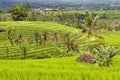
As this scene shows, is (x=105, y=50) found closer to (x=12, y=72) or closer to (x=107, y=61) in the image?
(x=107, y=61)

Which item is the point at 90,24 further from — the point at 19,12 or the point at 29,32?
the point at 19,12

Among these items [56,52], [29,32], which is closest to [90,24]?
[56,52]

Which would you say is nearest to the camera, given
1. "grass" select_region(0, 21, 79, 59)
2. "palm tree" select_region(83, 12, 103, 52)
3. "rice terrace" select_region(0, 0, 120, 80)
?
"rice terrace" select_region(0, 0, 120, 80)

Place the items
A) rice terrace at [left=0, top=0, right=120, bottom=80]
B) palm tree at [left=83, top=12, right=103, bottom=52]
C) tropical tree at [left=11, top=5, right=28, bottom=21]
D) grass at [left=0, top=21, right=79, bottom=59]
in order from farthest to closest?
1. tropical tree at [left=11, top=5, right=28, bottom=21]
2. grass at [left=0, top=21, right=79, bottom=59]
3. palm tree at [left=83, top=12, right=103, bottom=52]
4. rice terrace at [left=0, top=0, right=120, bottom=80]

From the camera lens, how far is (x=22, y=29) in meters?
160

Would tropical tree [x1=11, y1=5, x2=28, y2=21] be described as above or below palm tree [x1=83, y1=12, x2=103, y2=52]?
below

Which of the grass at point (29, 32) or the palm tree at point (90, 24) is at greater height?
the palm tree at point (90, 24)

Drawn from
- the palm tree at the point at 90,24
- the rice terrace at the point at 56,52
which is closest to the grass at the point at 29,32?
the rice terrace at the point at 56,52

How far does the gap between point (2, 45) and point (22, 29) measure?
29.4 meters

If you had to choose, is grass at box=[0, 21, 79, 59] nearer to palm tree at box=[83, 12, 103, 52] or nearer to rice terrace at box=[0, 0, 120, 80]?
rice terrace at box=[0, 0, 120, 80]

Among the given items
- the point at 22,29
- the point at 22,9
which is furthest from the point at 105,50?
the point at 22,9

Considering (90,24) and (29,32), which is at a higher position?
(90,24)

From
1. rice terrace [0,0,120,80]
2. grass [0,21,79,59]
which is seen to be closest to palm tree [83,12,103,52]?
rice terrace [0,0,120,80]

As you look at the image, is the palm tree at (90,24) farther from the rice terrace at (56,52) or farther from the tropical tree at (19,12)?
the tropical tree at (19,12)
